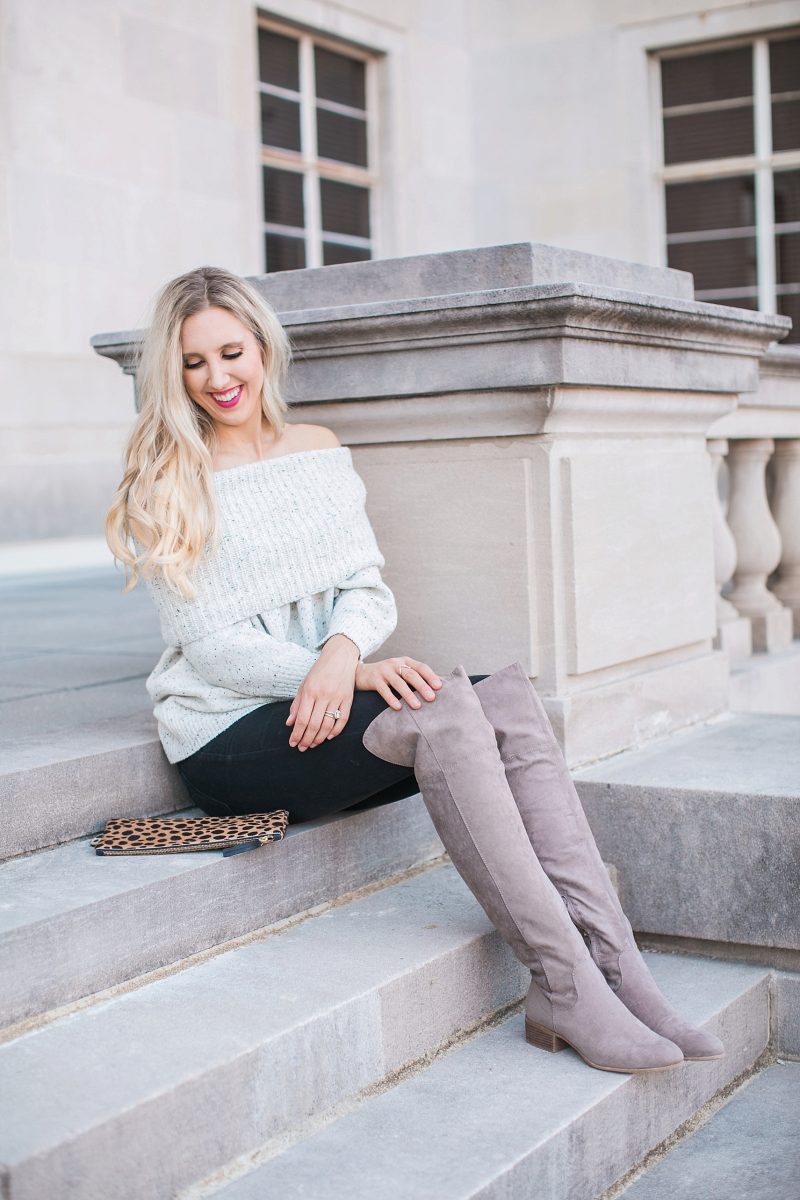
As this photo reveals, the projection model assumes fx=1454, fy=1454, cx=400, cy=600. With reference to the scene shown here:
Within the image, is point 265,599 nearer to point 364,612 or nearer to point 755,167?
point 364,612

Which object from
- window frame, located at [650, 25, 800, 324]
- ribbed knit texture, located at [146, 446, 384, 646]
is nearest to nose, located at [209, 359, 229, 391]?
ribbed knit texture, located at [146, 446, 384, 646]

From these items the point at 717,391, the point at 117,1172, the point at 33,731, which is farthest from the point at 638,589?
the point at 117,1172

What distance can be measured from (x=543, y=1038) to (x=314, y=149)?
950cm

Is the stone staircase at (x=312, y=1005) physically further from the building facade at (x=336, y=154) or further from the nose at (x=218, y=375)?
the building facade at (x=336, y=154)

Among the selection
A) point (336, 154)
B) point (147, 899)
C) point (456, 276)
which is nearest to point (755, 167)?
point (336, 154)

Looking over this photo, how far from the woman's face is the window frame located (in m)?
9.35

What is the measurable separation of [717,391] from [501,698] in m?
1.33

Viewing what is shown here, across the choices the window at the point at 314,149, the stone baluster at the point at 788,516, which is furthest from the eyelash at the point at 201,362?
the window at the point at 314,149

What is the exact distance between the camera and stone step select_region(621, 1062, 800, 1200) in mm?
2254

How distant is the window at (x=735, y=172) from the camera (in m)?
11.5

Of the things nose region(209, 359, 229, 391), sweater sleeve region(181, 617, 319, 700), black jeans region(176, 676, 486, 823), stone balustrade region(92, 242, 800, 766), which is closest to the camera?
black jeans region(176, 676, 486, 823)

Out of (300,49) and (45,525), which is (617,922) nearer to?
(45,525)

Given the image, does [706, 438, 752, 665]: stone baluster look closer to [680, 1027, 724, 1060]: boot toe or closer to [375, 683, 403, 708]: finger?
[375, 683, 403, 708]: finger

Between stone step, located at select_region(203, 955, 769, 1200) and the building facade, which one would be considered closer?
stone step, located at select_region(203, 955, 769, 1200)
